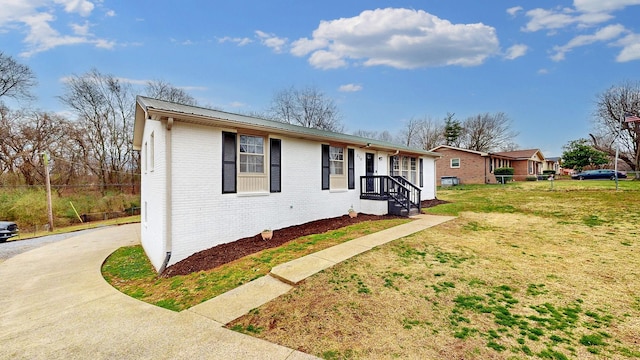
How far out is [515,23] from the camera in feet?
43.8

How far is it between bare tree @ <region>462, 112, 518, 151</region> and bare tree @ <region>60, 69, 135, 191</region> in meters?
42.9

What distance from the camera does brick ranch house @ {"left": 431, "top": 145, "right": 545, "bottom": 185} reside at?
25.3m

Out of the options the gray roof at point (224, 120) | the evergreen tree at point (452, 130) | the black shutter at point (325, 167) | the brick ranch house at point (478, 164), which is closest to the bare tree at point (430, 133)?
the evergreen tree at point (452, 130)

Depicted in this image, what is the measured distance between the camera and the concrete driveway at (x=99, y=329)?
10.2ft

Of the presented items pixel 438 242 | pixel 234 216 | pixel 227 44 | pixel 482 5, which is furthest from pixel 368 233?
pixel 227 44

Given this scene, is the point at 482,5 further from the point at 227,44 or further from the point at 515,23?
the point at 227,44

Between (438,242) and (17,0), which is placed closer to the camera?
(438,242)

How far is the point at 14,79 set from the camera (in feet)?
68.4

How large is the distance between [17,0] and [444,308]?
19902 millimetres

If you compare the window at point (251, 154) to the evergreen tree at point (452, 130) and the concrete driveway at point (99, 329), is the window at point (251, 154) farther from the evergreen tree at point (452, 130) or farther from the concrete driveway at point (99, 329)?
the evergreen tree at point (452, 130)

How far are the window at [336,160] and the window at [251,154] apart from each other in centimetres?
338

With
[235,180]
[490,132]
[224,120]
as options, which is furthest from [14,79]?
[490,132]

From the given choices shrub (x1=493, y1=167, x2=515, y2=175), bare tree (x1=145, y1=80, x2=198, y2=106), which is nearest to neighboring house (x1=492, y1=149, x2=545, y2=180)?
shrub (x1=493, y1=167, x2=515, y2=175)

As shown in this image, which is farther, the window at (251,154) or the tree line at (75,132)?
the tree line at (75,132)
